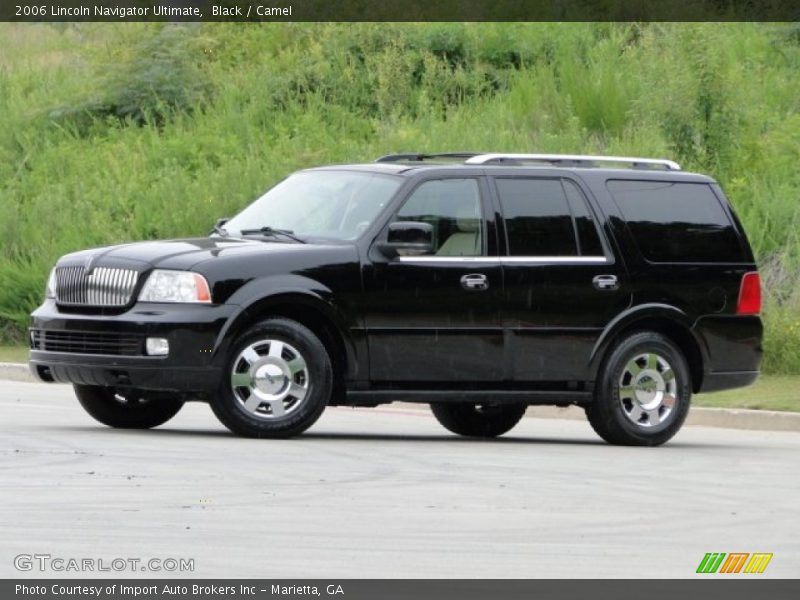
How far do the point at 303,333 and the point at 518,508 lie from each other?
390 cm

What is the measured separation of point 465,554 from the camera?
31.9 ft

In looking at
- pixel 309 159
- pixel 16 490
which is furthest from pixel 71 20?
pixel 16 490

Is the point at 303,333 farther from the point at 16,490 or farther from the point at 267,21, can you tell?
the point at 267,21

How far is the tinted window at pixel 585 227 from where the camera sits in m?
16.4

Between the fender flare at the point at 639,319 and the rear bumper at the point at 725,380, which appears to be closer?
the fender flare at the point at 639,319

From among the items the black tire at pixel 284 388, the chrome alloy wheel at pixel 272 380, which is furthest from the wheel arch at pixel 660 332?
the chrome alloy wheel at pixel 272 380

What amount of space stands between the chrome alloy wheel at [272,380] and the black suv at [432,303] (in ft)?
0.04

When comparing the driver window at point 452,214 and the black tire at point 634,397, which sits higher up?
the driver window at point 452,214

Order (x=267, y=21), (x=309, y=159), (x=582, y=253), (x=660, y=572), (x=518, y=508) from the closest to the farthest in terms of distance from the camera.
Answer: (x=660, y=572) < (x=518, y=508) < (x=582, y=253) < (x=309, y=159) < (x=267, y=21)

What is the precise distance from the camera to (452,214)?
16062mm

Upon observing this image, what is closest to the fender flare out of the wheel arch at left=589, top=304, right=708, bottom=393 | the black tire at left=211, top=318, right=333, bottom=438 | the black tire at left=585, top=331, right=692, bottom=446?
the wheel arch at left=589, top=304, right=708, bottom=393
